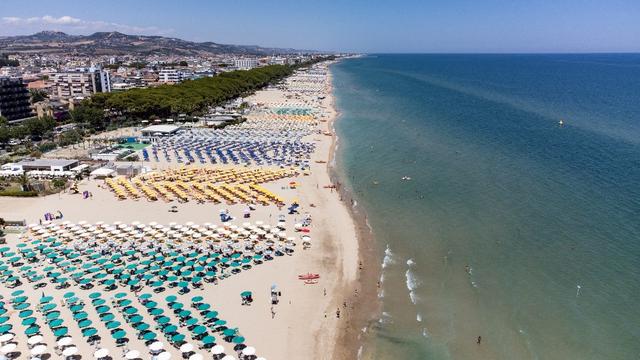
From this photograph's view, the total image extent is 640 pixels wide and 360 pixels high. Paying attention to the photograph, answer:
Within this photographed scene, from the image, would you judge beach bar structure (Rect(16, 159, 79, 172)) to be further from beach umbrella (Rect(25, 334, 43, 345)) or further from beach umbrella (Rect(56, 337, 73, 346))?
beach umbrella (Rect(56, 337, 73, 346))

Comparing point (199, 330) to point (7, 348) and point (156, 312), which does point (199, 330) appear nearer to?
point (156, 312)

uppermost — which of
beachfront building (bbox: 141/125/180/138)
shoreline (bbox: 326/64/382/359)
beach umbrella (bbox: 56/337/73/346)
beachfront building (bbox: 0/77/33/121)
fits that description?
beachfront building (bbox: 0/77/33/121)

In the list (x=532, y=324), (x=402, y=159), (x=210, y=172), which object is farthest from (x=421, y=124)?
(x=532, y=324)

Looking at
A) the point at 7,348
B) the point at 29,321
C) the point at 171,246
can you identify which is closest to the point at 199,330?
the point at 7,348

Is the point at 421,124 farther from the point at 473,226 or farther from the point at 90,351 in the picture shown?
the point at 90,351

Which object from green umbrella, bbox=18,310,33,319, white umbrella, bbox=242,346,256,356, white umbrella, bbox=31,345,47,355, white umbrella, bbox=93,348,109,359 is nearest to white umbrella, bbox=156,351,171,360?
white umbrella, bbox=93,348,109,359

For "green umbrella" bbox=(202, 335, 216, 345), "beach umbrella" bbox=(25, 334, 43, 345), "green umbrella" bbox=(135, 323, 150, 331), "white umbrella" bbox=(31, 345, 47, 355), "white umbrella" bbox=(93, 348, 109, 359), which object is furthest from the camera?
"green umbrella" bbox=(135, 323, 150, 331)

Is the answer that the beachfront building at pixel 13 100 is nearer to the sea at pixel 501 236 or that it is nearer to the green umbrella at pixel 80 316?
the sea at pixel 501 236
